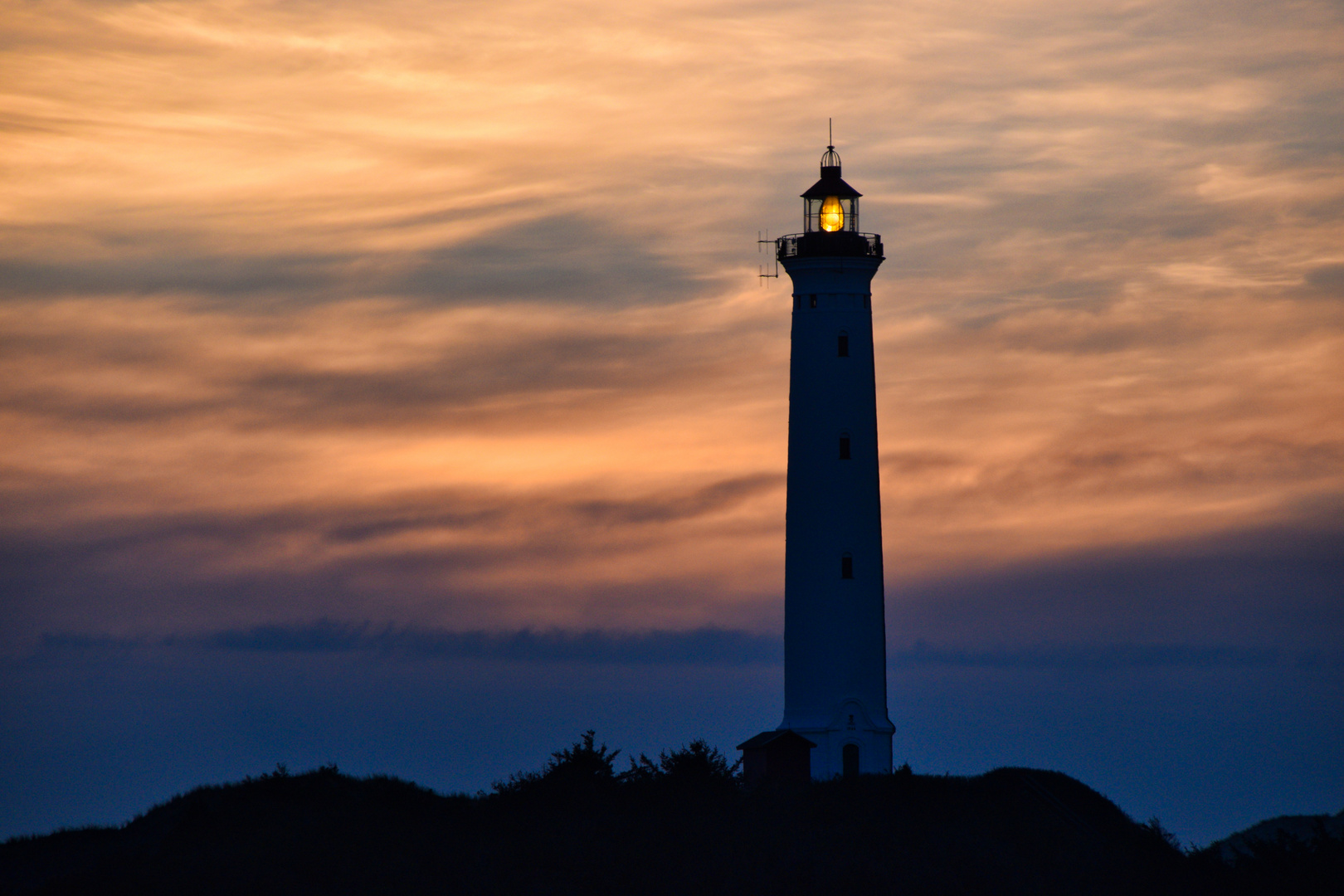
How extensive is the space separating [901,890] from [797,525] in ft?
45.9

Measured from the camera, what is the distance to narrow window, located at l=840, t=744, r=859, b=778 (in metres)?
49.0

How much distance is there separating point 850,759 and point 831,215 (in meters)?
17.5

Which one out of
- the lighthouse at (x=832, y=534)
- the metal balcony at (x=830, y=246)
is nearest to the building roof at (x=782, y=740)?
the lighthouse at (x=832, y=534)

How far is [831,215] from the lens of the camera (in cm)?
5250

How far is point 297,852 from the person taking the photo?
4062cm

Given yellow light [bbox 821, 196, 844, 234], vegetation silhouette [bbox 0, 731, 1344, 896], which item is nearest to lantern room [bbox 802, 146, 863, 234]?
yellow light [bbox 821, 196, 844, 234]

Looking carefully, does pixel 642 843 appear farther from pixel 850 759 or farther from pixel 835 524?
pixel 835 524

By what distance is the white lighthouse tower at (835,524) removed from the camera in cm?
4931

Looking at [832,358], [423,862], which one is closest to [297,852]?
[423,862]

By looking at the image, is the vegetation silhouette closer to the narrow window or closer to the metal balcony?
the narrow window

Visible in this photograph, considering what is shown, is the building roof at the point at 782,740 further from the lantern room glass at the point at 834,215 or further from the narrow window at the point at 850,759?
the lantern room glass at the point at 834,215

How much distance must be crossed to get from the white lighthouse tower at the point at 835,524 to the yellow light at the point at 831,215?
103 centimetres

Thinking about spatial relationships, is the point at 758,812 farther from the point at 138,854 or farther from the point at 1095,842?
the point at 138,854

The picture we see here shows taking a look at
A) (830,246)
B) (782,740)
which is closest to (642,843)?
(782,740)
